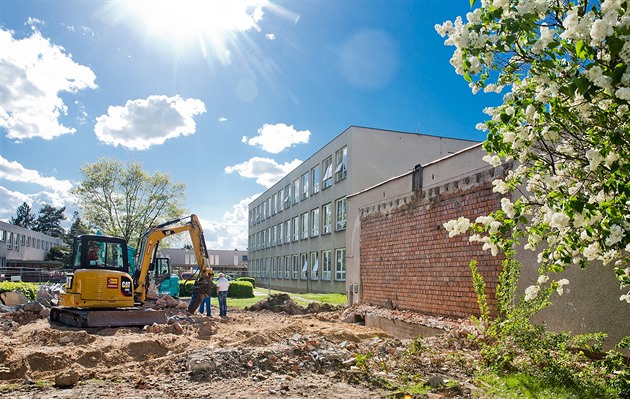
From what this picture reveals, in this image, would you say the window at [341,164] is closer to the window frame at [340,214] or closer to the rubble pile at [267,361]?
the window frame at [340,214]

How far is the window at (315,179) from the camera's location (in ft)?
Answer: 120

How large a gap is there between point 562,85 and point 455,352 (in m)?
5.23

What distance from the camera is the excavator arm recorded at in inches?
656

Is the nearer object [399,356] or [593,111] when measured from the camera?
[593,111]

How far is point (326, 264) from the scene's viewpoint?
33.8 m

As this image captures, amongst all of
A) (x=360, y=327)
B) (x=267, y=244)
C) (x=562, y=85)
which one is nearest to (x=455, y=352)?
(x=562, y=85)

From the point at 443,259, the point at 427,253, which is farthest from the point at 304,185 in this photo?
the point at 443,259

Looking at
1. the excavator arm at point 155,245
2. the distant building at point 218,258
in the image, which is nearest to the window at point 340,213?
the excavator arm at point 155,245

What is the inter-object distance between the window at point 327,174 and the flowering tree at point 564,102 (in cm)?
2704

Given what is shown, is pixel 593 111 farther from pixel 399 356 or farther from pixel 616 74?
pixel 399 356

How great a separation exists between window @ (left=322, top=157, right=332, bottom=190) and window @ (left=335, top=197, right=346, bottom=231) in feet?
6.43

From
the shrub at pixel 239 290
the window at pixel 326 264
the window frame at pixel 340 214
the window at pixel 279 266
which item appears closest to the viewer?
the window frame at pixel 340 214

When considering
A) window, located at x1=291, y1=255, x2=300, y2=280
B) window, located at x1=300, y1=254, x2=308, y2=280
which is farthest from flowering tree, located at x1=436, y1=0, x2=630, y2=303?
window, located at x1=291, y1=255, x2=300, y2=280

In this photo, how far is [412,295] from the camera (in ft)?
44.8
